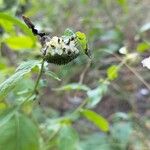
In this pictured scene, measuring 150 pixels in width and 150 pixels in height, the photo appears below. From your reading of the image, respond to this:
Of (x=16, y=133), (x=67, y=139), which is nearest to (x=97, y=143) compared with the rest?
(x=67, y=139)

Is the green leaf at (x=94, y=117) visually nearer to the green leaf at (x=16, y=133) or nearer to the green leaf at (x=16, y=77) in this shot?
the green leaf at (x=16, y=133)

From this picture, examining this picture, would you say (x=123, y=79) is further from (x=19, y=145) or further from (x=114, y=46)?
(x=19, y=145)

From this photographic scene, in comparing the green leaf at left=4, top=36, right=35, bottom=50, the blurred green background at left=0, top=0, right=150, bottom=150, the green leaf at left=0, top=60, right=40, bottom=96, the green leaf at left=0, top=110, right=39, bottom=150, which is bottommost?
the blurred green background at left=0, top=0, right=150, bottom=150

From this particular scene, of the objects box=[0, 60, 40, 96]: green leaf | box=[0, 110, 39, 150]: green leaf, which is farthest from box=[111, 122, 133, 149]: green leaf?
box=[0, 60, 40, 96]: green leaf

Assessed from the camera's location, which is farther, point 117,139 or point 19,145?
point 117,139

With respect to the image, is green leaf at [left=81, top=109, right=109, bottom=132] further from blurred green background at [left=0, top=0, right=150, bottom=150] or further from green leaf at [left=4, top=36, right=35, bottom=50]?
green leaf at [left=4, top=36, right=35, bottom=50]

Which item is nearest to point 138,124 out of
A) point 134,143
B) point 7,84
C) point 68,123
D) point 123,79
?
point 134,143
